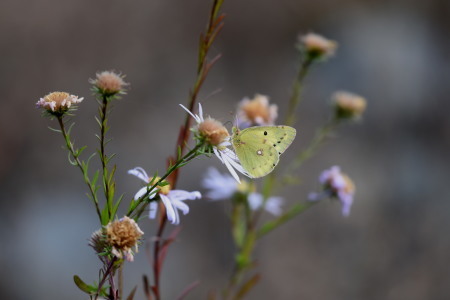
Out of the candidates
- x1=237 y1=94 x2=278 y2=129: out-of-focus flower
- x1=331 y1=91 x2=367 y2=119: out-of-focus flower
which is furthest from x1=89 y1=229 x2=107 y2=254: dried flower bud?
x1=331 y1=91 x2=367 y2=119: out-of-focus flower

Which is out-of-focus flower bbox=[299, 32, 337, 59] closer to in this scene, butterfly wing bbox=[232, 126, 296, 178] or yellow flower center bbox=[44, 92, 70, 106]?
butterfly wing bbox=[232, 126, 296, 178]

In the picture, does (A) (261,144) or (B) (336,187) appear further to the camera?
(B) (336,187)

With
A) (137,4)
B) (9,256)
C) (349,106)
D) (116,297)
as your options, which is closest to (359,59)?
(137,4)

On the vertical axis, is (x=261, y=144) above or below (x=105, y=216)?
above

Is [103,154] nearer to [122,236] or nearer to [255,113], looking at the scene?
[122,236]

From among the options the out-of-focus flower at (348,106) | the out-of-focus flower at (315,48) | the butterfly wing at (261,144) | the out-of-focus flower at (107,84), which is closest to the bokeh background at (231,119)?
the out-of-focus flower at (348,106)

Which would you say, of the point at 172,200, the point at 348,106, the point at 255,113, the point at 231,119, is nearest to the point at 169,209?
the point at 172,200
